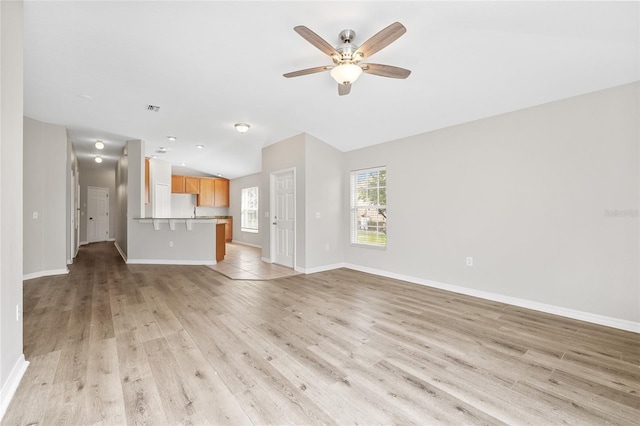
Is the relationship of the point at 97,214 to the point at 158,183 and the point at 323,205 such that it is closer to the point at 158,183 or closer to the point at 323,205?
the point at 158,183

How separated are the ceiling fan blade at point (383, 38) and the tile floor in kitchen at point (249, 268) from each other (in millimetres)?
3726

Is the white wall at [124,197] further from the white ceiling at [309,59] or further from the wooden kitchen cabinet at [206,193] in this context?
the wooden kitchen cabinet at [206,193]

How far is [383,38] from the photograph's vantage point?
82.8 inches

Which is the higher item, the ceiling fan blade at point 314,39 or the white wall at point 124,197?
the ceiling fan blade at point 314,39

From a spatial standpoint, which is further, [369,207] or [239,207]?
[239,207]

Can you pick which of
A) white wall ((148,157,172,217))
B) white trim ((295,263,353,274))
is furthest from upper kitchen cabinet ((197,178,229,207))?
white trim ((295,263,353,274))

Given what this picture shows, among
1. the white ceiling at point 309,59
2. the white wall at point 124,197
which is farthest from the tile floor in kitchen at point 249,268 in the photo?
the white ceiling at point 309,59

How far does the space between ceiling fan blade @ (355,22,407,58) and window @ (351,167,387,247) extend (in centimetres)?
294

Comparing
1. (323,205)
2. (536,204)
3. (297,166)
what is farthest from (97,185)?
(536,204)

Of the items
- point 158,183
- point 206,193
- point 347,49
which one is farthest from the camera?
point 206,193

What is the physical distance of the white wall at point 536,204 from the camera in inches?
111

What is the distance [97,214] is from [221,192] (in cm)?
435

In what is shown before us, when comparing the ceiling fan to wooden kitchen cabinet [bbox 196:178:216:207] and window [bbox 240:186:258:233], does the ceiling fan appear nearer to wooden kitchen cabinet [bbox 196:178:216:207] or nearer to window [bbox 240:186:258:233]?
window [bbox 240:186:258:233]

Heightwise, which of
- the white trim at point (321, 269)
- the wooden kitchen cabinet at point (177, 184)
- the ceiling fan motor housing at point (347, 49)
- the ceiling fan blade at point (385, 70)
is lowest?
the white trim at point (321, 269)
